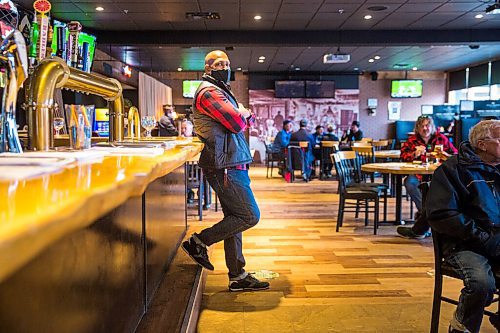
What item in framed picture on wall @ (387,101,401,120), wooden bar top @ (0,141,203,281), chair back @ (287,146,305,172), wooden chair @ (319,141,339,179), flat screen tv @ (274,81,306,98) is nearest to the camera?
wooden bar top @ (0,141,203,281)

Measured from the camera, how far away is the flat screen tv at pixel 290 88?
57.3 ft

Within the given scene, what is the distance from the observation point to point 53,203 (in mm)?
715

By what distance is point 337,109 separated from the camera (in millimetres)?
17812

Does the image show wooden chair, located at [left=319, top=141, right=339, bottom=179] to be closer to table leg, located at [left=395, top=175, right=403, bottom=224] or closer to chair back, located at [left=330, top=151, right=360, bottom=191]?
chair back, located at [left=330, top=151, right=360, bottom=191]

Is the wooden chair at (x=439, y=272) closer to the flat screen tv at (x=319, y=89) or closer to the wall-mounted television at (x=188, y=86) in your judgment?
the flat screen tv at (x=319, y=89)

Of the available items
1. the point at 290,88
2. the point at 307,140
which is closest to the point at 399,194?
the point at 307,140

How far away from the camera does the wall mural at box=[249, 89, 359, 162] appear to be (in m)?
17.8

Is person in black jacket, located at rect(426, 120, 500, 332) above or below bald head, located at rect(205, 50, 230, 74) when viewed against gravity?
below

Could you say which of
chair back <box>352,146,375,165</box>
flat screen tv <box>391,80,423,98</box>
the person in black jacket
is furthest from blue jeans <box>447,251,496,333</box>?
flat screen tv <box>391,80,423,98</box>

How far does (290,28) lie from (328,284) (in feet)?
24.6

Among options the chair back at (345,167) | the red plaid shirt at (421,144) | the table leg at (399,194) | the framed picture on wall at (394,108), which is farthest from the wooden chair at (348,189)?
the framed picture on wall at (394,108)

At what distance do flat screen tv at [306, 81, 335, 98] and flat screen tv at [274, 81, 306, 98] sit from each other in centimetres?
17

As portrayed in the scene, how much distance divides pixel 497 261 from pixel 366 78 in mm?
15984

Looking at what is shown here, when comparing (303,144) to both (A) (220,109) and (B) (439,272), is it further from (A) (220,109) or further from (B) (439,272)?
(B) (439,272)
